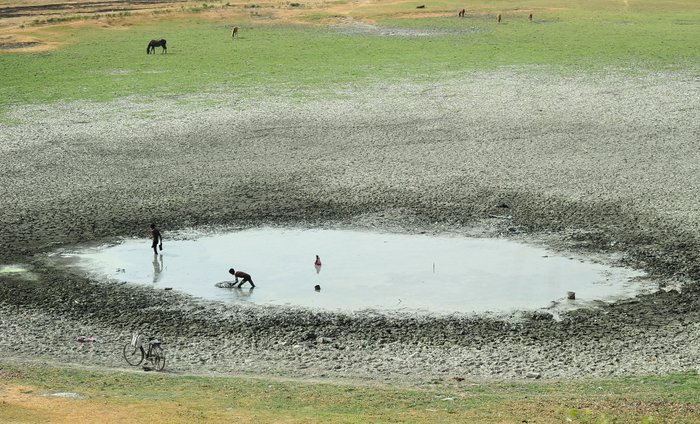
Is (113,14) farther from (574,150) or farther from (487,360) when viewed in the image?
(487,360)

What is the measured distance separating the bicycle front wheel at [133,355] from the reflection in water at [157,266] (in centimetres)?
452

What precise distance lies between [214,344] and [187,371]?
1.44 metres

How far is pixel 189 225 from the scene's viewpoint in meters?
29.1

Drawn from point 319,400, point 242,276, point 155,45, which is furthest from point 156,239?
point 155,45

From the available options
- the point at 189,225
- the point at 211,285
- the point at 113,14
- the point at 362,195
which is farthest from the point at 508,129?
the point at 113,14

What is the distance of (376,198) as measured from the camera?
31.1 metres

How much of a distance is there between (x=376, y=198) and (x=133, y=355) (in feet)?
40.5

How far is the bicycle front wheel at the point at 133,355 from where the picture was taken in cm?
1998

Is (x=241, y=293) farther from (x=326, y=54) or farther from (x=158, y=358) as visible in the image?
(x=326, y=54)

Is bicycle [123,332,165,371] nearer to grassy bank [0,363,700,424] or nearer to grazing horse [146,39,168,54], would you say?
grassy bank [0,363,700,424]

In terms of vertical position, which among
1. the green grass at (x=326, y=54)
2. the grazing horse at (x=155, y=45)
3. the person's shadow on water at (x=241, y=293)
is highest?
the grazing horse at (x=155, y=45)

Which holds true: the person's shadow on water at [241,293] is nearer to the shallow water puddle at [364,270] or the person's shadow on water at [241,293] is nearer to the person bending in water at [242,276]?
the shallow water puddle at [364,270]

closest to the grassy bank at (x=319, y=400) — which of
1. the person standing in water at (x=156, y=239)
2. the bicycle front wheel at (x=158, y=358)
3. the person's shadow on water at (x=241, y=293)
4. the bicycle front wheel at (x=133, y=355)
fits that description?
the bicycle front wheel at (x=158, y=358)

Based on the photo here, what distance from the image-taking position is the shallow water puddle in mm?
23562
